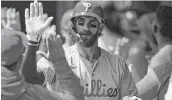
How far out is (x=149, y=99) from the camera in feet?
22.6

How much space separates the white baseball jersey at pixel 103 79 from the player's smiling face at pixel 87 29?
0.73 ft

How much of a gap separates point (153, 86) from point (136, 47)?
2583mm

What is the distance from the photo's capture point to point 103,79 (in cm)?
621

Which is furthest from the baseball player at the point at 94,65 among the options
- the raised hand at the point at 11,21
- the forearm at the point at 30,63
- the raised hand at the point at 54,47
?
the raised hand at the point at 11,21

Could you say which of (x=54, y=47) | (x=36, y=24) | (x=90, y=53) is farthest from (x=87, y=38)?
(x=54, y=47)

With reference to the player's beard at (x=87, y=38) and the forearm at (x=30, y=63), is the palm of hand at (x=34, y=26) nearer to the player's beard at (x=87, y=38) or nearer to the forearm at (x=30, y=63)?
the forearm at (x=30, y=63)

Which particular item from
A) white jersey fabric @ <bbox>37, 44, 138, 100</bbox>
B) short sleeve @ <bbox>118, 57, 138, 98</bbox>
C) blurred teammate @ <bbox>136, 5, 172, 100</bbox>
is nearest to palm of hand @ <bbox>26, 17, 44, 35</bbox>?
white jersey fabric @ <bbox>37, 44, 138, 100</bbox>

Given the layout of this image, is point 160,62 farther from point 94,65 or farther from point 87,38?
point 87,38

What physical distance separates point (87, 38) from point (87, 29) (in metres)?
0.10

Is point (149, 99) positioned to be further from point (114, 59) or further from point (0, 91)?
point (0, 91)

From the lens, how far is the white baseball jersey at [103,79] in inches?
243

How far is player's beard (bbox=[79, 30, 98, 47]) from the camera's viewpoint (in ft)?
20.0

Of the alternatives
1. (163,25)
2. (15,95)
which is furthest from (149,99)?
(15,95)

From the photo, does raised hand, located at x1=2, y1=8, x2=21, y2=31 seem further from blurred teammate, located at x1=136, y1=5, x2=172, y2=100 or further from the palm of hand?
the palm of hand
